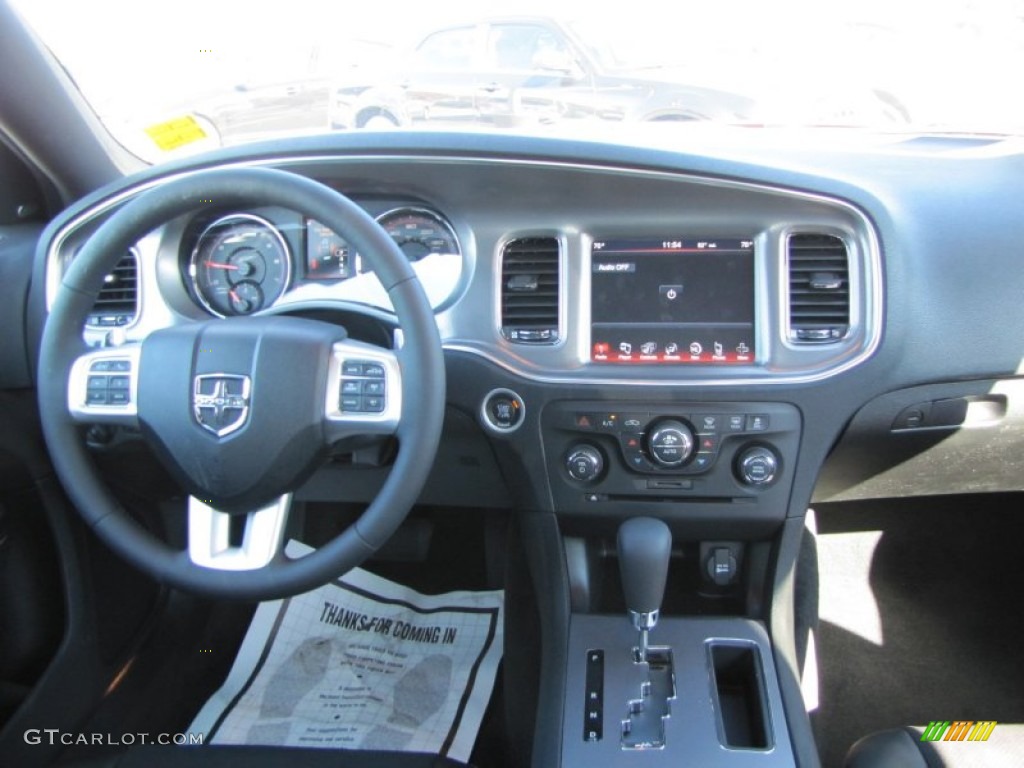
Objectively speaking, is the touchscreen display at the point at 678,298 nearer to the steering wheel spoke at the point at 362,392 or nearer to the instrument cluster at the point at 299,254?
the instrument cluster at the point at 299,254

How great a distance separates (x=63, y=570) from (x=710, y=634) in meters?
1.26

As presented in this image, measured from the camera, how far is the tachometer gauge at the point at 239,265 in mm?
1553

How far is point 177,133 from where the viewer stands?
5.86ft

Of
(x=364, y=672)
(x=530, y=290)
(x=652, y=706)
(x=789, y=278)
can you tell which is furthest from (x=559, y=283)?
(x=364, y=672)

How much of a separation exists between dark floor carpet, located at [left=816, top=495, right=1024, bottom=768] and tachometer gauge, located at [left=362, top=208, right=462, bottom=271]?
125cm

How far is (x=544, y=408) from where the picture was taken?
5.05ft

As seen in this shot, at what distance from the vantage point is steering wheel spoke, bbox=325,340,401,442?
1192 mm

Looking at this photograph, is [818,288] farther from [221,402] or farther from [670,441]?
[221,402]

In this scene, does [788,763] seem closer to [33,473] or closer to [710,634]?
[710,634]

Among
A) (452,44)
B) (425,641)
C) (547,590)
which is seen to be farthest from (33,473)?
(452,44)

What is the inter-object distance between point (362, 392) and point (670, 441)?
0.56 metres

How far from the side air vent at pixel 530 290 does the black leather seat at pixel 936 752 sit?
2.58ft

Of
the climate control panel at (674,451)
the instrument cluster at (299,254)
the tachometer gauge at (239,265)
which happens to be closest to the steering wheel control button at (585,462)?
the climate control panel at (674,451)

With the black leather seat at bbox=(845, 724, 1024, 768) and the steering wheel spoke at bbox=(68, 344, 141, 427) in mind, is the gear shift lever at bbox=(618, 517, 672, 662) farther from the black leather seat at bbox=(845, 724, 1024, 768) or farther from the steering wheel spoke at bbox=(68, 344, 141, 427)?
the steering wheel spoke at bbox=(68, 344, 141, 427)
